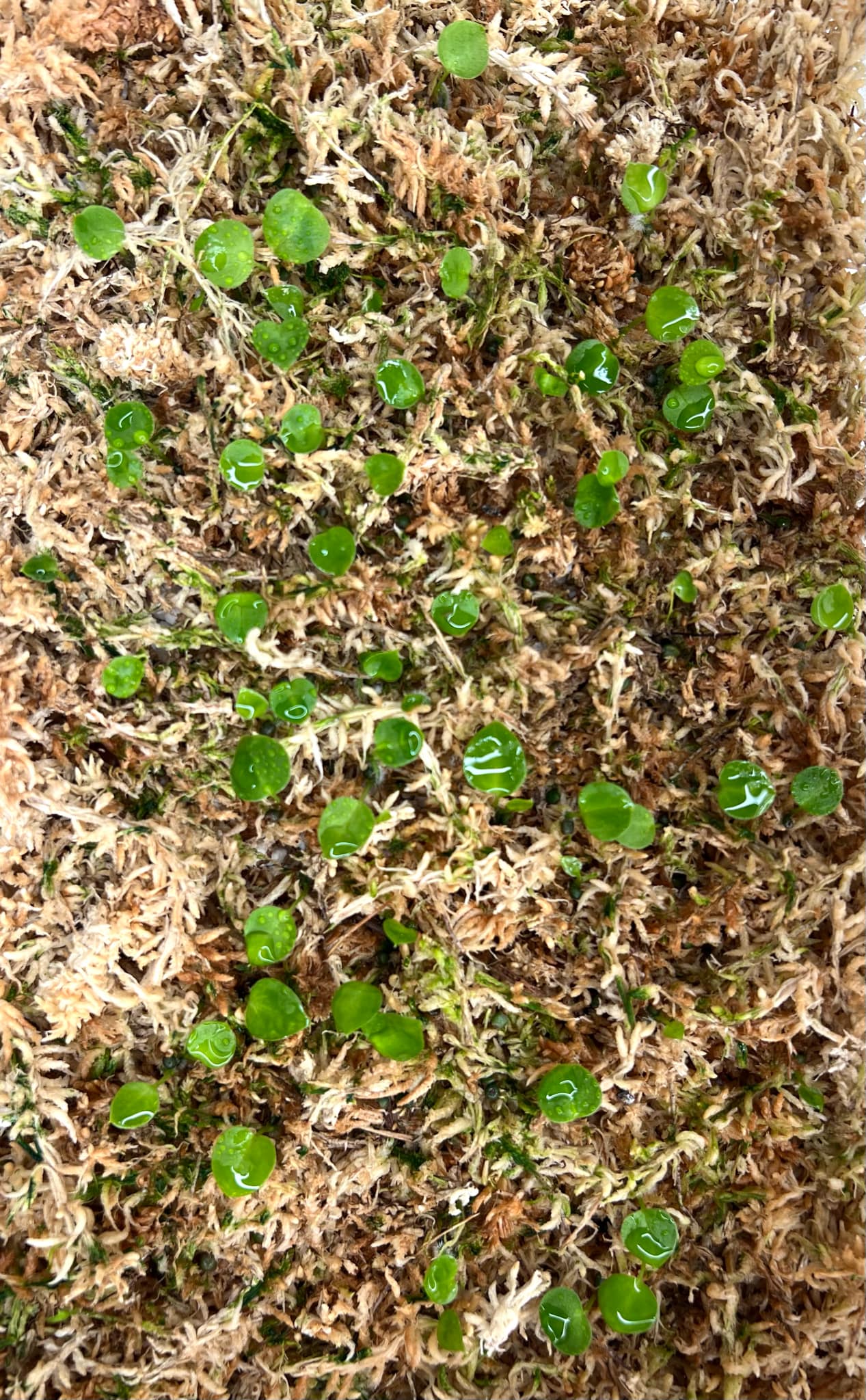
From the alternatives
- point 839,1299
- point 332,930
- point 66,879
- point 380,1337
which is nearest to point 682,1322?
point 839,1299

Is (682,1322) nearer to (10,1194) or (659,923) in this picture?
(659,923)

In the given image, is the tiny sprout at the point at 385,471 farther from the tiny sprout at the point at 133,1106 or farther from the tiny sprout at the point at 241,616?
the tiny sprout at the point at 133,1106

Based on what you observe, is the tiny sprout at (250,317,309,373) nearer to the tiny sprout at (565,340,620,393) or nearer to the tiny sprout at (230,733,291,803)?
the tiny sprout at (565,340,620,393)

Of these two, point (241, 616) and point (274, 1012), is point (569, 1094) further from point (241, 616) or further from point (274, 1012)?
point (241, 616)

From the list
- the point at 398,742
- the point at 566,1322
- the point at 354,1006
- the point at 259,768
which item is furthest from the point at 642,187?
the point at 566,1322

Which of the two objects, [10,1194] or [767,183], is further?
[767,183]
